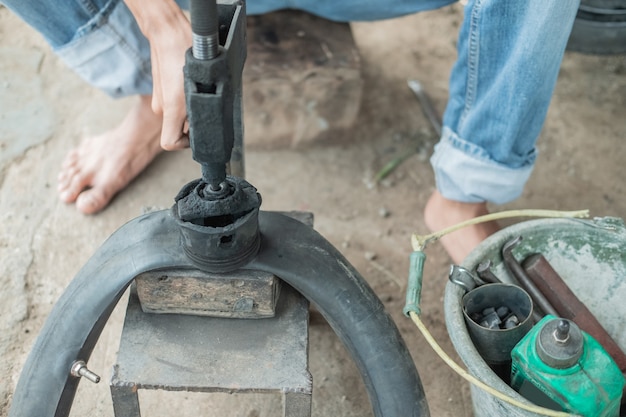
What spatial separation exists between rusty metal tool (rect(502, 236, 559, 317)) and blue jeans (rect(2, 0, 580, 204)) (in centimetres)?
21

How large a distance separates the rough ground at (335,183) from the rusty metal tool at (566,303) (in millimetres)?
298

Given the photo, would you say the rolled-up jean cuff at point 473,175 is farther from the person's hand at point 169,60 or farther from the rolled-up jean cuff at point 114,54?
the rolled-up jean cuff at point 114,54

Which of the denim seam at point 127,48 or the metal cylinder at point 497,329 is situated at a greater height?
the denim seam at point 127,48

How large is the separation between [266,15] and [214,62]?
965 millimetres

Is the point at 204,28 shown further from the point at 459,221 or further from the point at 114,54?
the point at 459,221

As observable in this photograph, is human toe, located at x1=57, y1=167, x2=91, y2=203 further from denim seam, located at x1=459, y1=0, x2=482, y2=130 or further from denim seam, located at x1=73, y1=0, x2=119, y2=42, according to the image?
denim seam, located at x1=459, y1=0, x2=482, y2=130

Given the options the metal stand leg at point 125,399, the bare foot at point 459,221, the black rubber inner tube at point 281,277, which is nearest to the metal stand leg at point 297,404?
the black rubber inner tube at point 281,277

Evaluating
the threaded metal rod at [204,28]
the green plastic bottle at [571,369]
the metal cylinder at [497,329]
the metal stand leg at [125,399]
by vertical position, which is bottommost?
the metal stand leg at [125,399]

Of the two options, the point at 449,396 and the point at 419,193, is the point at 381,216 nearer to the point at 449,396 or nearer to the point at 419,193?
the point at 419,193

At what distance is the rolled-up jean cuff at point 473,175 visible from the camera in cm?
143

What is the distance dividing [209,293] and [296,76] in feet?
2.58

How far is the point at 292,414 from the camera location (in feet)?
3.72

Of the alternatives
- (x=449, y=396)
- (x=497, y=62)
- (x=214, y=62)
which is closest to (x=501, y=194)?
(x=497, y=62)

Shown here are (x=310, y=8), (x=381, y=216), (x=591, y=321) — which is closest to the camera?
(x=591, y=321)
